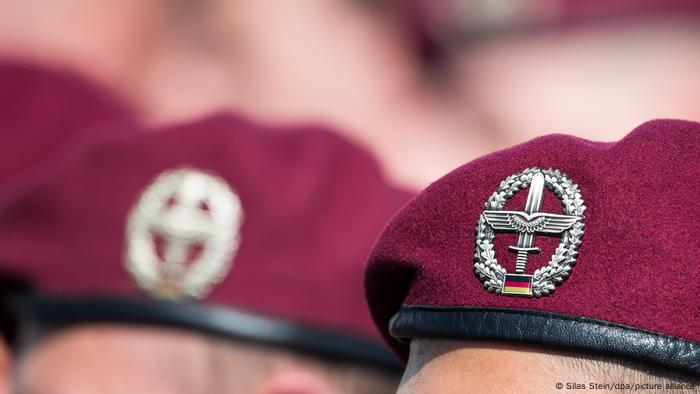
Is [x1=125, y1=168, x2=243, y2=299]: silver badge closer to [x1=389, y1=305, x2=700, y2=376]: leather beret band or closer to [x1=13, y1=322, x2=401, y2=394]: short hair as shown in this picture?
[x1=13, y1=322, x2=401, y2=394]: short hair

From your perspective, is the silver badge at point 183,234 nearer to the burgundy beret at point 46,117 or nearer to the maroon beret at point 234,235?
the maroon beret at point 234,235

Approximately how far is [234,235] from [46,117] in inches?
54.5

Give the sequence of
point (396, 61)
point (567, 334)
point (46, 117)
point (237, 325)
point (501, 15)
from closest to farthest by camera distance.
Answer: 1. point (567, 334)
2. point (237, 325)
3. point (46, 117)
4. point (501, 15)
5. point (396, 61)

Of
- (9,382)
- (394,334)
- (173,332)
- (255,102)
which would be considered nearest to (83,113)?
(255,102)

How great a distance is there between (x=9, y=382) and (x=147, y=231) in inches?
18.0

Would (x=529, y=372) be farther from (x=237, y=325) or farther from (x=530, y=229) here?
(x=237, y=325)

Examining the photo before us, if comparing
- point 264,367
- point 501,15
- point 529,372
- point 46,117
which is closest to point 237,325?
point 264,367

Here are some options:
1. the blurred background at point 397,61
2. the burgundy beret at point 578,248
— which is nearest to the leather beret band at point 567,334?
the burgundy beret at point 578,248

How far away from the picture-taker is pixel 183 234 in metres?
2.10

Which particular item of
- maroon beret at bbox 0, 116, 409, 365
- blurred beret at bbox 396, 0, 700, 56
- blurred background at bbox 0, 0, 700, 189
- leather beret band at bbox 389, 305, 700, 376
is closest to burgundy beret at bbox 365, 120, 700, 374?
leather beret band at bbox 389, 305, 700, 376

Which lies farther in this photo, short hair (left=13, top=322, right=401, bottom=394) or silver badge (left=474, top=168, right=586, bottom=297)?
short hair (left=13, top=322, right=401, bottom=394)

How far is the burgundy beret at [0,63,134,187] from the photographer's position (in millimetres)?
3271

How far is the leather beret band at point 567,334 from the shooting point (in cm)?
124

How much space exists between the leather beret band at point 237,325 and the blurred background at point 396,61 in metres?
1.28
